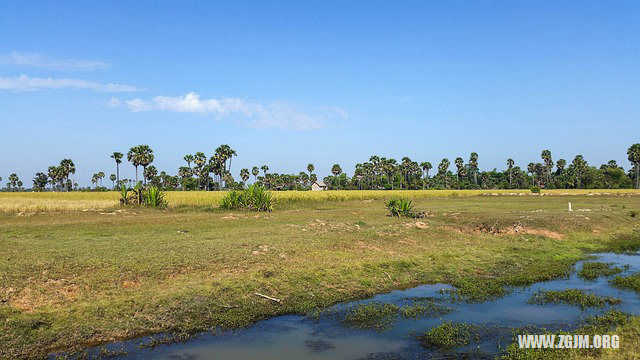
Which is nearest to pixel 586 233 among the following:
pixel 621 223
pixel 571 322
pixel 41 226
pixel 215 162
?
pixel 621 223

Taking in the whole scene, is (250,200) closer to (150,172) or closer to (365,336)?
(365,336)

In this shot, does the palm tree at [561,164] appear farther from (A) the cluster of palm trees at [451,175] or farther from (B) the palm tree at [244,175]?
(B) the palm tree at [244,175]

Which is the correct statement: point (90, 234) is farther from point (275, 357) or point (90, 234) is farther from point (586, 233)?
point (586, 233)

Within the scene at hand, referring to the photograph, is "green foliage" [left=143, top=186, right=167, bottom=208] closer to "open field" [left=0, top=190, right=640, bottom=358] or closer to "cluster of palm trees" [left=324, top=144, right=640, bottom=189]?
"open field" [left=0, top=190, right=640, bottom=358]

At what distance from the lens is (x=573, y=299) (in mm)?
13312

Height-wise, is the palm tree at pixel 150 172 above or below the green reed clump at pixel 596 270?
above

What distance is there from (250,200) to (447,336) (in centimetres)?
3012

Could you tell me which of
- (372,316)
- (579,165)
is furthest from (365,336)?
(579,165)

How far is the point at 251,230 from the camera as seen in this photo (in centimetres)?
2433

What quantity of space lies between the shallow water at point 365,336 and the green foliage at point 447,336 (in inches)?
9.1

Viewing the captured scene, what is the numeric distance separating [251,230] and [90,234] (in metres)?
8.49

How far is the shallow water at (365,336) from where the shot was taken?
961 cm

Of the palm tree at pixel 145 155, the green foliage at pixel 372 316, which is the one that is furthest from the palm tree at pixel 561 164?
the green foliage at pixel 372 316

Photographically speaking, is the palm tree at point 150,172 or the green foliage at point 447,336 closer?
the green foliage at point 447,336
